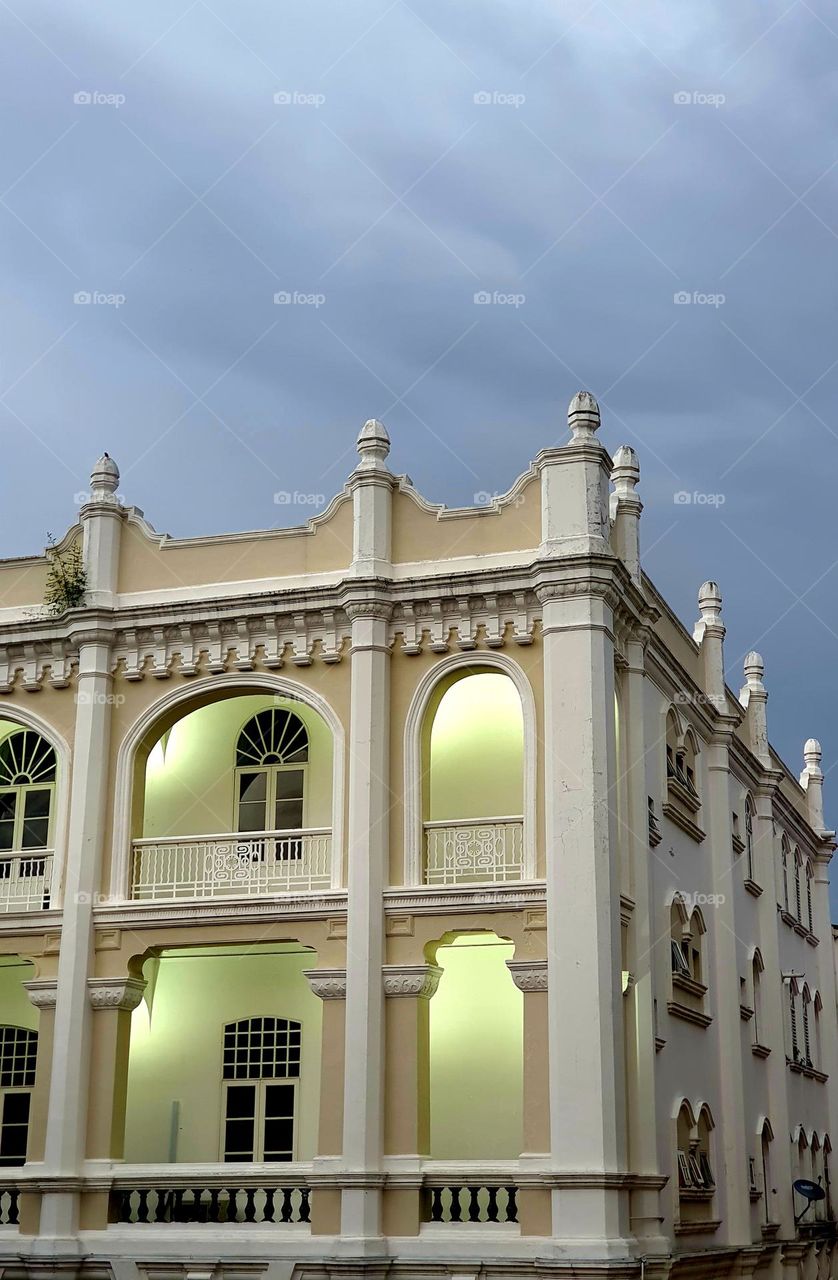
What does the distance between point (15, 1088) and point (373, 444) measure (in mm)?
10277

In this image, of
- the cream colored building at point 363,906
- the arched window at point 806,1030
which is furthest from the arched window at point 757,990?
the arched window at point 806,1030

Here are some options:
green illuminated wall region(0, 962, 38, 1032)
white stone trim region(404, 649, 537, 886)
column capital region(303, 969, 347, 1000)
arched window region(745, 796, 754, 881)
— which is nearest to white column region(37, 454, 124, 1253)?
green illuminated wall region(0, 962, 38, 1032)

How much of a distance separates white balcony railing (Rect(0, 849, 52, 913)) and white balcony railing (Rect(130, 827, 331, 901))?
1.28 meters

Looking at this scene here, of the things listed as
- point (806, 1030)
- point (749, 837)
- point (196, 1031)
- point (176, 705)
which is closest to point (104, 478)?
point (176, 705)

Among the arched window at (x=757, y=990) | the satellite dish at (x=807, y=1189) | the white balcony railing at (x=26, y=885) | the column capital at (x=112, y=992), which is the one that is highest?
the white balcony railing at (x=26, y=885)

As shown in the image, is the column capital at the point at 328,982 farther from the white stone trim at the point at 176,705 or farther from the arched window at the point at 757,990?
the arched window at the point at 757,990

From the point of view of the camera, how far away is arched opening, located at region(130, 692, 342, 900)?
70.6 feet

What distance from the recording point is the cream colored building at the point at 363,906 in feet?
63.6

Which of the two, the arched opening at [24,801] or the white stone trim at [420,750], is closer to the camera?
the white stone trim at [420,750]

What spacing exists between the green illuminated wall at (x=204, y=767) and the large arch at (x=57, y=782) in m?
1.24

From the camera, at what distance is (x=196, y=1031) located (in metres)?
22.8

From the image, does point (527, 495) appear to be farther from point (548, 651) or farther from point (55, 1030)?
point (55, 1030)

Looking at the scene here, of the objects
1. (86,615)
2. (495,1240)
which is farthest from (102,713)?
(495,1240)

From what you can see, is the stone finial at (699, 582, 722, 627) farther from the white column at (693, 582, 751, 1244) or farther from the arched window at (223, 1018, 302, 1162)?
the arched window at (223, 1018, 302, 1162)
